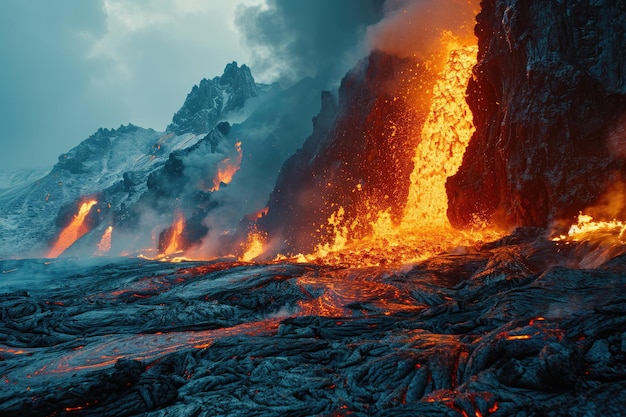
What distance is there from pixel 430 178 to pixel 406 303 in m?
25.8

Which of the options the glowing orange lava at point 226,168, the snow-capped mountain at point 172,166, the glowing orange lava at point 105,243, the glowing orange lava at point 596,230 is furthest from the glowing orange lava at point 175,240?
the glowing orange lava at point 596,230

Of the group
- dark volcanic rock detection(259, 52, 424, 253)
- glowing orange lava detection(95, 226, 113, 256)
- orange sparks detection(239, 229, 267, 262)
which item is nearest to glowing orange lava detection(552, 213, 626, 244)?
dark volcanic rock detection(259, 52, 424, 253)

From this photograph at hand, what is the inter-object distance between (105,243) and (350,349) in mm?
142347

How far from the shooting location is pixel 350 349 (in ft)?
28.8

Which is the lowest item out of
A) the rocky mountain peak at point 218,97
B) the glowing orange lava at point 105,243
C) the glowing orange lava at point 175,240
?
the glowing orange lava at point 175,240

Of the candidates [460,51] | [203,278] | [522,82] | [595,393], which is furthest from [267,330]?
[460,51]

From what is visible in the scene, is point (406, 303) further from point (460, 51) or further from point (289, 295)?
point (460, 51)

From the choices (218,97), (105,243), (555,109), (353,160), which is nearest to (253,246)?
(353,160)

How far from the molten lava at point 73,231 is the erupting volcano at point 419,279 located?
94239 mm

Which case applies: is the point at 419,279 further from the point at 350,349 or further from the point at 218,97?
the point at 218,97

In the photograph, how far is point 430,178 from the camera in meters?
37.6

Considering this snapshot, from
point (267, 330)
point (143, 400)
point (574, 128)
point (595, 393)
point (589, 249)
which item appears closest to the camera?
point (595, 393)

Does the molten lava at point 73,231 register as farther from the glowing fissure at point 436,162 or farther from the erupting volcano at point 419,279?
the glowing fissure at point 436,162

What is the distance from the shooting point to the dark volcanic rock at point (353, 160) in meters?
43.6
